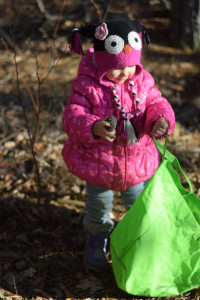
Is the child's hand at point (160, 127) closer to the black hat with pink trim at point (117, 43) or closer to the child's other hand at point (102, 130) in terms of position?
the child's other hand at point (102, 130)

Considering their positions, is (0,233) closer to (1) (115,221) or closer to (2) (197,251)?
(1) (115,221)

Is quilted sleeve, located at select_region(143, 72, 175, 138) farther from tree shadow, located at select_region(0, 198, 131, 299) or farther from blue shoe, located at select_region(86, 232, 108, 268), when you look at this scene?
tree shadow, located at select_region(0, 198, 131, 299)

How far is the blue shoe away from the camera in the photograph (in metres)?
2.48

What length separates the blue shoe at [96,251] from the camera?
2482 mm

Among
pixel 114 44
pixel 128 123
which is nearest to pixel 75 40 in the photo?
pixel 114 44

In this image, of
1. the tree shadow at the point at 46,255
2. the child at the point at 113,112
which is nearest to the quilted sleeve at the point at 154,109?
the child at the point at 113,112

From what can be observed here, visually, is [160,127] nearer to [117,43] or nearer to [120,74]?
[120,74]

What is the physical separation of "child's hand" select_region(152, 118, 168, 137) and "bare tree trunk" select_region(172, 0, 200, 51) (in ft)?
11.2

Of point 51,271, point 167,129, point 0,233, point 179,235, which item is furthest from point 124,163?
point 0,233

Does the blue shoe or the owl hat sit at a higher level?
the owl hat

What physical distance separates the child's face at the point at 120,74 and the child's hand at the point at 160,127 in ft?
1.02

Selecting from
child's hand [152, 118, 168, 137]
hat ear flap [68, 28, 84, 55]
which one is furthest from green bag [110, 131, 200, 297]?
hat ear flap [68, 28, 84, 55]

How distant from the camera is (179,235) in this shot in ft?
6.41

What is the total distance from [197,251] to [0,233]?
4.84 ft
